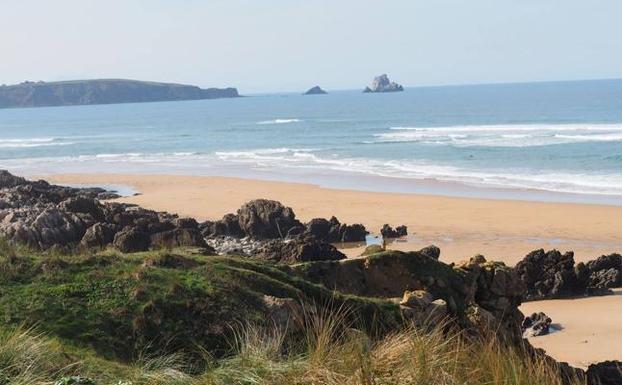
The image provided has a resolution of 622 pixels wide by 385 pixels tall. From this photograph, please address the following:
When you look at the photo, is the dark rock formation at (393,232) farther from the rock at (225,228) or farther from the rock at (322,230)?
the rock at (225,228)

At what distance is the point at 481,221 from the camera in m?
24.8

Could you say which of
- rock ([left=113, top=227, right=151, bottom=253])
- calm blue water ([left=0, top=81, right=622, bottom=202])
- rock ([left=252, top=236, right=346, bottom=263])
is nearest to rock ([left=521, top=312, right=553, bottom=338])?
rock ([left=252, top=236, right=346, bottom=263])

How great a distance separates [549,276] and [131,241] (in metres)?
8.68

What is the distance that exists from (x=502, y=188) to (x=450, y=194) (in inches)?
105

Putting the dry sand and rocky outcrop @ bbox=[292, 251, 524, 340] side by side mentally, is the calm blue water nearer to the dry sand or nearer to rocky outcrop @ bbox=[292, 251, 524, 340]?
the dry sand

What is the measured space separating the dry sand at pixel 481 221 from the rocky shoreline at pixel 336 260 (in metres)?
0.78

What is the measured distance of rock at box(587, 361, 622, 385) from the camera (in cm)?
890

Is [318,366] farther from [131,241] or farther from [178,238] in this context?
[131,241]

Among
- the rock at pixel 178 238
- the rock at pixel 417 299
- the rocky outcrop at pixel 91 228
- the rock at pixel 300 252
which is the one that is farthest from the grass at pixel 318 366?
the rock at pixel 178 238

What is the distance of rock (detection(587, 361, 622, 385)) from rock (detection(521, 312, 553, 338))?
4.03 meters

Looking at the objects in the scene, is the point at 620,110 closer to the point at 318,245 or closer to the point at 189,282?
the point at 318,245

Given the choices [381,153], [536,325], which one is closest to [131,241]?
[536,325]

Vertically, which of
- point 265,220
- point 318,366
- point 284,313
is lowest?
point 265,220

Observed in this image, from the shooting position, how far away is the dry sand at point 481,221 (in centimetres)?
1364
